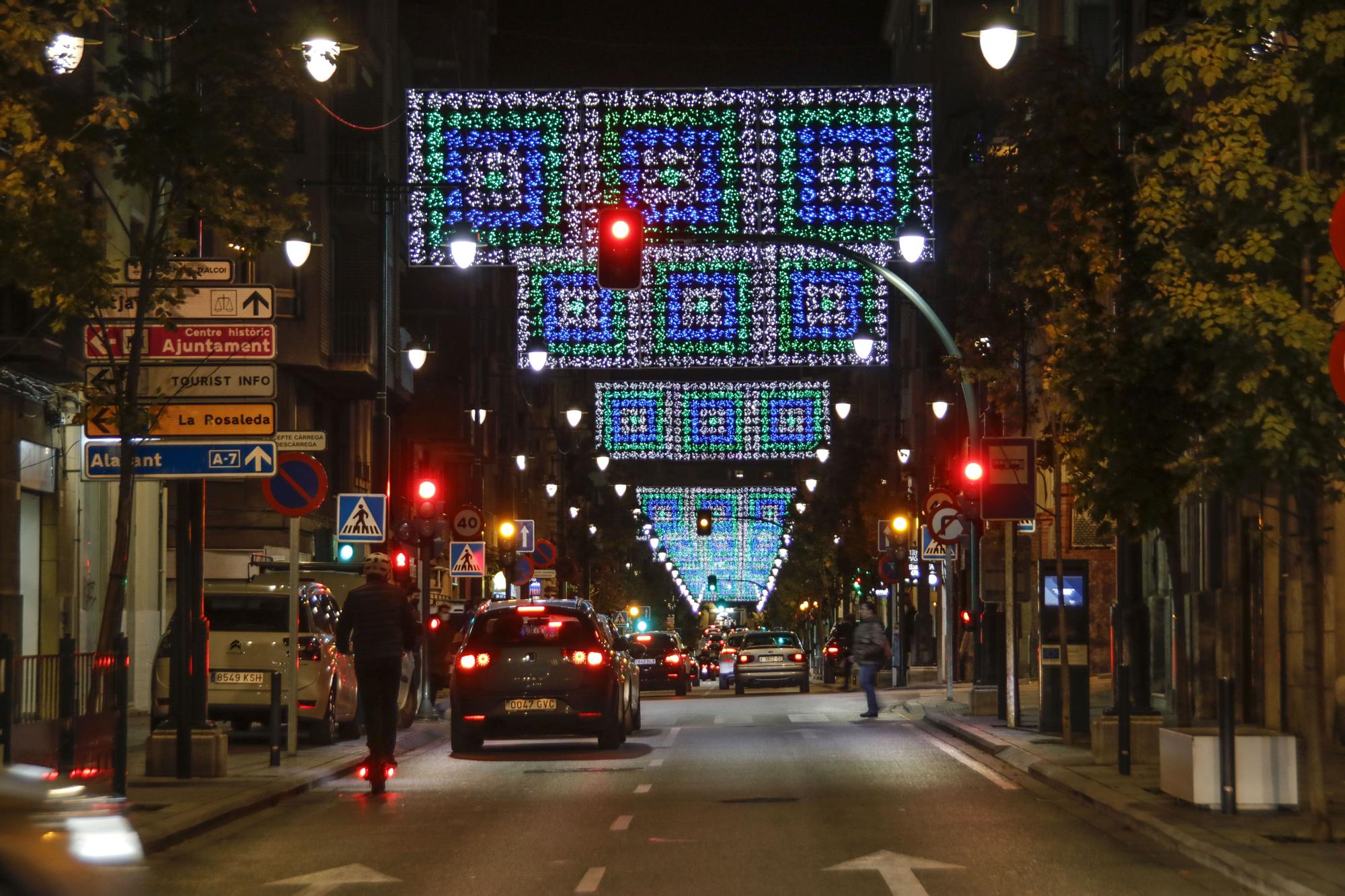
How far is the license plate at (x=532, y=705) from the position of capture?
75.9 ft

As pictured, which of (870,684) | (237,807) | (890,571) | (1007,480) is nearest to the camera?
(237,807)

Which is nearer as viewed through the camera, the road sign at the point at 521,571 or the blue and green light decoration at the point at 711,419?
the road sign at the point at 521,571

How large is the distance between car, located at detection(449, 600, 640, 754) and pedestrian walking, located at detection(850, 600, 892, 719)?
9290 mm

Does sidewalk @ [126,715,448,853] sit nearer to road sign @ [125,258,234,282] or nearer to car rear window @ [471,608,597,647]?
car rear window @ [471,608,597,647]

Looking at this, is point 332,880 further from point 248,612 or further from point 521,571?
point 521,571

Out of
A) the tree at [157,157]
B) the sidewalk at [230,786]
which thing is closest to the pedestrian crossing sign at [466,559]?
the sidewalk at [230,786]

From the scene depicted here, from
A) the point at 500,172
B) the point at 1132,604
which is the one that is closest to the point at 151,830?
the point at 1132,604

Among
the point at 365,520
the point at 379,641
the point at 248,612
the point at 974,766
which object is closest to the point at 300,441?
the point at 248,612

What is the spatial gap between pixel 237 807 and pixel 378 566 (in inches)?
117

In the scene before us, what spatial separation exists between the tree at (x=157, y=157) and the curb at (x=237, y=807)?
161cm

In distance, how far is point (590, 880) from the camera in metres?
12.1

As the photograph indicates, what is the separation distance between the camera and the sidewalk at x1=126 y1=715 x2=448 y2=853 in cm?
1490

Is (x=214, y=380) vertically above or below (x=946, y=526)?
above

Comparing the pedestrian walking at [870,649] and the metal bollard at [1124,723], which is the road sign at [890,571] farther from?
the metal bollard at [1124,723]
